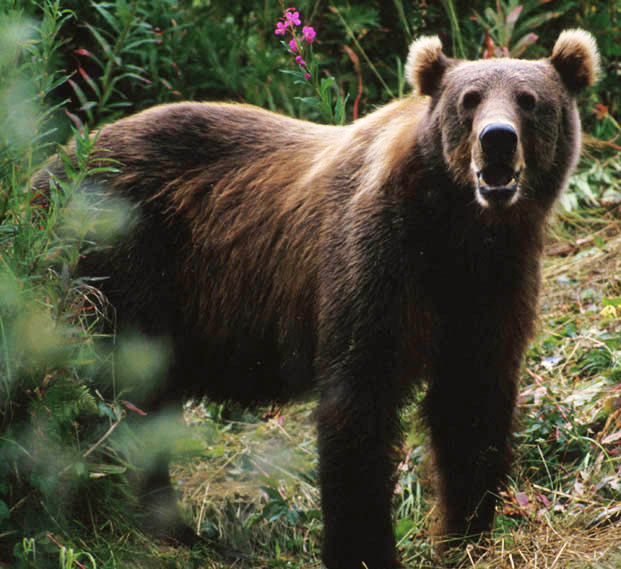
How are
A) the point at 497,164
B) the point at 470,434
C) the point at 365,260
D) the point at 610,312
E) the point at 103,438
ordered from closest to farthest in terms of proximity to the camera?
the point at 103,438
the point at 497,164
the point at 365,260
the point at 470,434
the point at 610,312

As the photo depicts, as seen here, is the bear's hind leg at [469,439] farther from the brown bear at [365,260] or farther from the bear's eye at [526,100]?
the bear's eye at [526,100]

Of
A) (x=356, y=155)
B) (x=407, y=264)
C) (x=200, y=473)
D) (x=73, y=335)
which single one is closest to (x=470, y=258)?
(x=407, y=264)

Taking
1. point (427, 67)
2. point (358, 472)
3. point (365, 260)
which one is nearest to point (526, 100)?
point (427, 67)

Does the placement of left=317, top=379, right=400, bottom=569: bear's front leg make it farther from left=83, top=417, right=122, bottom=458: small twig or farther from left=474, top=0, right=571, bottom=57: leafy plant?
left=474, top=0, right=571, bottom=57: leafy plant

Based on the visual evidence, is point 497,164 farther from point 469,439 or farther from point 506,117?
point 469,439

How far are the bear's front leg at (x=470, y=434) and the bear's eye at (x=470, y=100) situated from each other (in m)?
0.97

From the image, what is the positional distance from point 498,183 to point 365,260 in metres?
0.58

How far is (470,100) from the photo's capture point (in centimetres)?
356

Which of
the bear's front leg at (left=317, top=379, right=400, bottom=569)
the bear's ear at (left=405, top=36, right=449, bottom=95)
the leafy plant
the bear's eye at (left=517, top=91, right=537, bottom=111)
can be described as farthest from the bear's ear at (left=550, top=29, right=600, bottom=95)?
the leafy plant

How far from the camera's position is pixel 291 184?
4.25m

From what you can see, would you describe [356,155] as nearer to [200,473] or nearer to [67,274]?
[67,274]

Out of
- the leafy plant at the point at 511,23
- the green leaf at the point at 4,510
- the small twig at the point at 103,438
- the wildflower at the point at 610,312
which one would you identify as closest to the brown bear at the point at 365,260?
the small twig at the point at 103,438

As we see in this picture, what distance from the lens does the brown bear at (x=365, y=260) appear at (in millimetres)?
3592

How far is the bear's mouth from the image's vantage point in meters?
3.35
